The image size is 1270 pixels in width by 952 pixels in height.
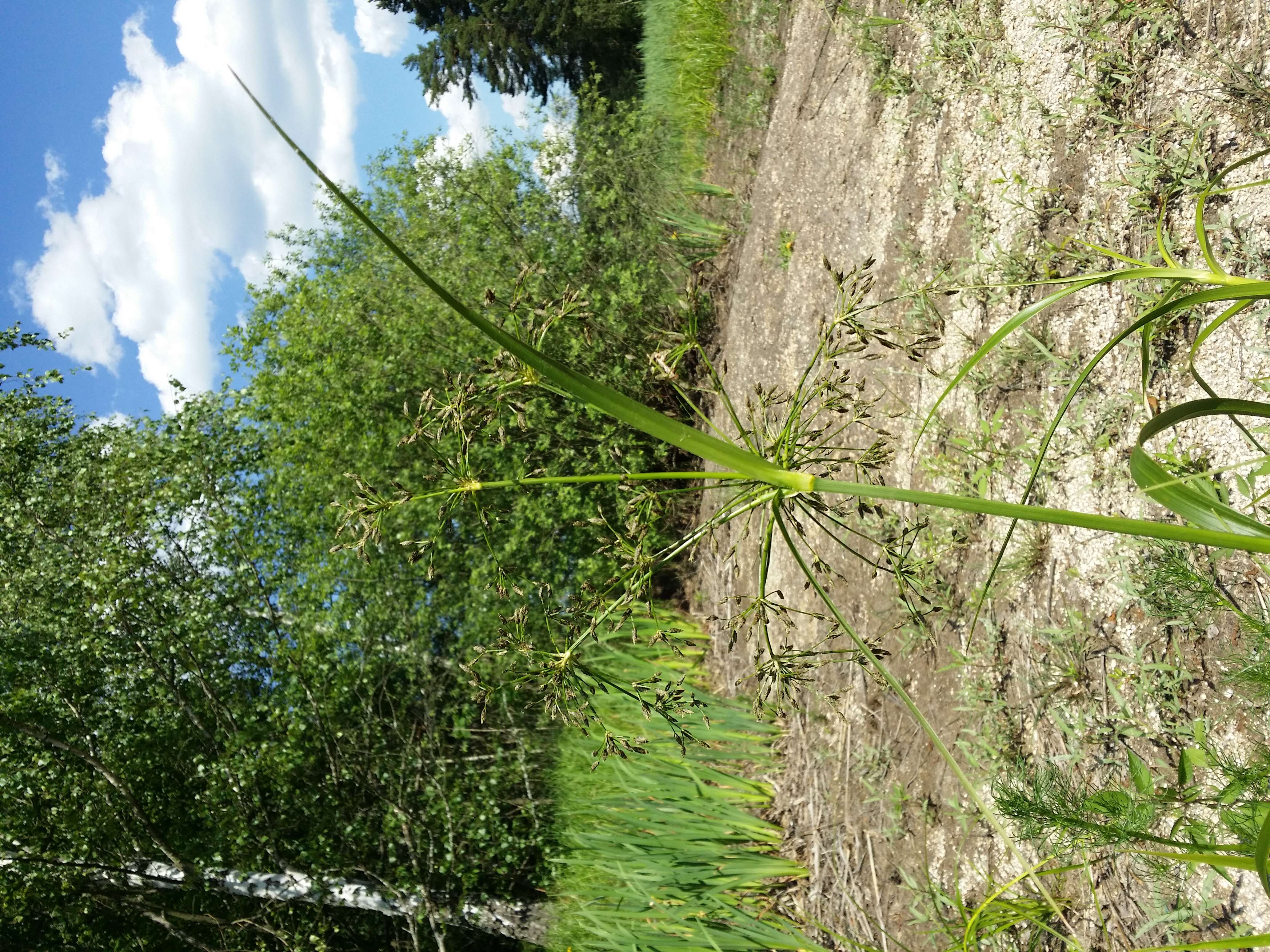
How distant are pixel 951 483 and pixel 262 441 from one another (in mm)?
6425

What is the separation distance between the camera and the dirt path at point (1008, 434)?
1.98 metres

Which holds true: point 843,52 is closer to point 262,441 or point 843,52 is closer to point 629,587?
point 629,587

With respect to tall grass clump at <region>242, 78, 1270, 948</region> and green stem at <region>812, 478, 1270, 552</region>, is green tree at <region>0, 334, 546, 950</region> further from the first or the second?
green stem at <region>812, 478, 1270, 552</region>

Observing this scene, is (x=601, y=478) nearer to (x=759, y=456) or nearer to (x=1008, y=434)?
(x=759, y=456)

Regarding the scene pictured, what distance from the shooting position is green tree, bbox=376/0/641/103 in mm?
12148

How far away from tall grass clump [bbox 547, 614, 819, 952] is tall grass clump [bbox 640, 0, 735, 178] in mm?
4167

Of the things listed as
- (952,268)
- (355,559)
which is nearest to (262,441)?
(355,559)

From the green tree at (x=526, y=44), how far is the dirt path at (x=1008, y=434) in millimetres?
9266

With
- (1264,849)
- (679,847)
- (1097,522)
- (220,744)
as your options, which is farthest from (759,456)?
(220,744)

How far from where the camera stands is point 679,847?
11.8 ft

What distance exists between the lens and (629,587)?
122 cm

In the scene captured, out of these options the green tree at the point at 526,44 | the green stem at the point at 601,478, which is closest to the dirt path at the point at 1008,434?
the green stem at the point at 601,478

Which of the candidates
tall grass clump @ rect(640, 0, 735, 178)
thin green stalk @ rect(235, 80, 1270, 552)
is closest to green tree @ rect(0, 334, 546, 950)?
tall grass clump @ rect(640, 0, 735, 178)

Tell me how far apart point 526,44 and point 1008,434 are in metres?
12.6
